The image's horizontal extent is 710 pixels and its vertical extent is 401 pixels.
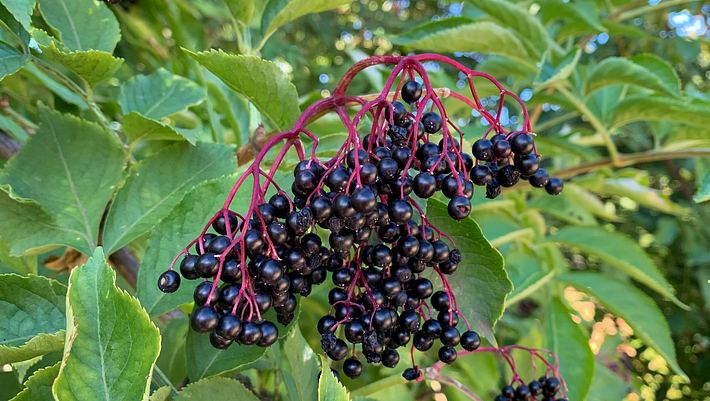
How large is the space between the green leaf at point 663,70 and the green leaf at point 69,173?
1141 mm

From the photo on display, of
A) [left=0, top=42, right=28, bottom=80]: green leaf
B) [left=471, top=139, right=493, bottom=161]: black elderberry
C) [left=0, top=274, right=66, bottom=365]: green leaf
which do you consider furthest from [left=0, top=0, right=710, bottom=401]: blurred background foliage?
[left=471, top=139, right=493, bottom=161]: black elderberry

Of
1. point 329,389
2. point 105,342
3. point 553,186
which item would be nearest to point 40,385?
point 105,342

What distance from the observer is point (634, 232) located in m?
3.33

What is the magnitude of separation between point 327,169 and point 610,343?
2.31 metres

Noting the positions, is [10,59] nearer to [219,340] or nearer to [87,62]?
[87,62]

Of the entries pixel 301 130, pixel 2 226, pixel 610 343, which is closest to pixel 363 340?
pixel 301 130

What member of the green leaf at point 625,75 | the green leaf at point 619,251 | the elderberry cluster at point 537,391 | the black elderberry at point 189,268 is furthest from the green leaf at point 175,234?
the green leaf at point 619,251

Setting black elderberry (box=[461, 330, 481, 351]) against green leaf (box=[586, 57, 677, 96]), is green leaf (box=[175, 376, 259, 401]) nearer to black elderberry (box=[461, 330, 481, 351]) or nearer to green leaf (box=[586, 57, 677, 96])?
black elderberry (box=[461, 330, 481, 351])

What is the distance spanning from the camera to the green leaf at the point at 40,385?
0.65 meters

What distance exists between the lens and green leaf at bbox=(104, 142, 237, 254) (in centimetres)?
98

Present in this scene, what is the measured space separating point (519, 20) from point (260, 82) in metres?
0.84

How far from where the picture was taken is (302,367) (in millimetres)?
823

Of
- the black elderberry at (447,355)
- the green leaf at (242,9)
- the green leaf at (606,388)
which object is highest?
the green leaf at (242,9)

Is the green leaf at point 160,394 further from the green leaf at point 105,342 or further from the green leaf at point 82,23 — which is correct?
the green leaf at point 82,23
